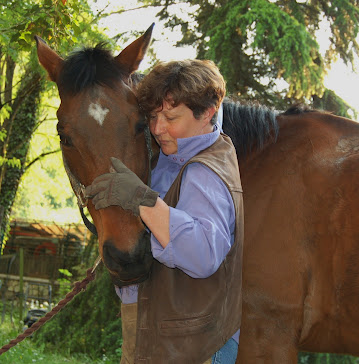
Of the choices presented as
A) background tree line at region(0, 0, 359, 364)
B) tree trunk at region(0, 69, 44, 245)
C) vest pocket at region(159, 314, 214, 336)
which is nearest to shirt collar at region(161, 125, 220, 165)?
vest pocket at region(159, 314, 214, 336)

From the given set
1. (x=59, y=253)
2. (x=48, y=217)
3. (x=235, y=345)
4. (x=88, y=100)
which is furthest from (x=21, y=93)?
(x=48, y=217)

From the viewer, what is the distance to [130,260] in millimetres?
1813

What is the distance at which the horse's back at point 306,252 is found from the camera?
7.81ft

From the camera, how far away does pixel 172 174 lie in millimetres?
2252

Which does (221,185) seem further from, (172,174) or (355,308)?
(355,308)

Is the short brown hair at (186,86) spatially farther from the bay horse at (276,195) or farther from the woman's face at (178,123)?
the bay horse at (276,195)

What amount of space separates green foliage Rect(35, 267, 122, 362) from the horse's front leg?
3636 millimetres

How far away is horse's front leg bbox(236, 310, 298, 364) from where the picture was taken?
2.32 metres

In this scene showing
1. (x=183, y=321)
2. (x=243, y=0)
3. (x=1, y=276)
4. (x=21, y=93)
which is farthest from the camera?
(x=1, y=276)

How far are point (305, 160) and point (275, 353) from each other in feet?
3.43

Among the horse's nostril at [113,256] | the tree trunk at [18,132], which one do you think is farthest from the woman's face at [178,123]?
the tree trunk at [18,132]

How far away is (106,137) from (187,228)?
0.67 metres

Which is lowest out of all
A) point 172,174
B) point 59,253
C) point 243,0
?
point 59,253

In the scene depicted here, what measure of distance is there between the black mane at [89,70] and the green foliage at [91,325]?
3.96 metres
